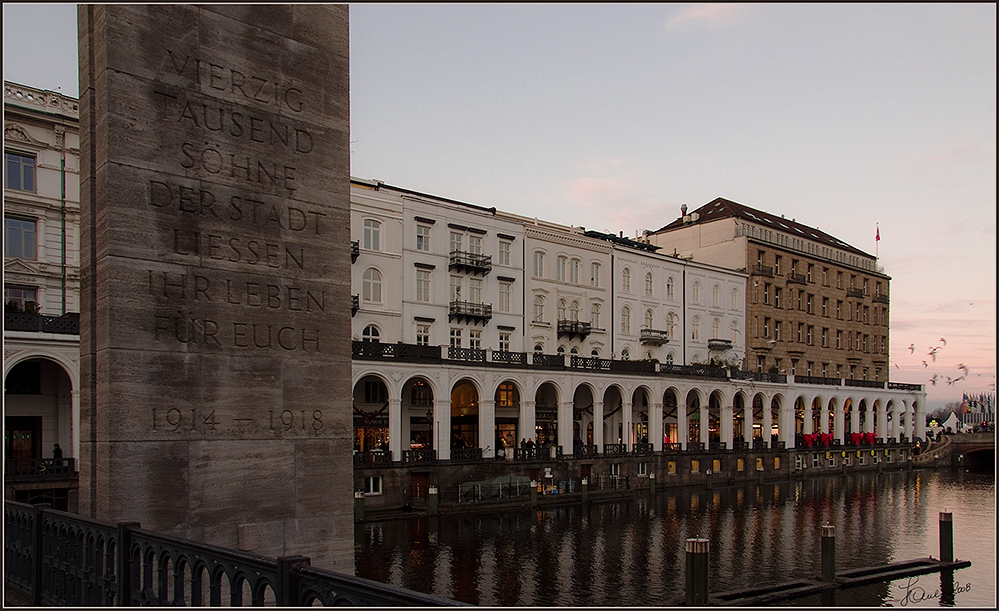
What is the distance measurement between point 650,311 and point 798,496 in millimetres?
21582

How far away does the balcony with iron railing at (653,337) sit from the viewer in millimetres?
72438

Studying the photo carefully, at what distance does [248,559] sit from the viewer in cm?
736

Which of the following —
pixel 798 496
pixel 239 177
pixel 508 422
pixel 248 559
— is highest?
pixel 239 177

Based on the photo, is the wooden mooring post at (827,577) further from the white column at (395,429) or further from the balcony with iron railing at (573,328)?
the balcony with iron railing at (573,328)

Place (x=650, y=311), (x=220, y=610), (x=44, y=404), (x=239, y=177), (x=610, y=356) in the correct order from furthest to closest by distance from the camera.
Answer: (x=650, y=311)
(x=610, y=356)
(x=44, y=404)
(x=239, y=177)
(x=220, y=610)

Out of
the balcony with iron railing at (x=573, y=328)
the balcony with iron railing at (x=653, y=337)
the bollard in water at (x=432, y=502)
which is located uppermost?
the balcony with iron railing at (x=573, y=328)

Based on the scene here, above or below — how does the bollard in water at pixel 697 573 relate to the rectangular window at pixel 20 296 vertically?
below

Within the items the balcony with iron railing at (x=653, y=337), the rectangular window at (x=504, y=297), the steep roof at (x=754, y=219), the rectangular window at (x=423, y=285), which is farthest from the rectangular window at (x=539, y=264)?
the steep roof at (x=754, y=219)

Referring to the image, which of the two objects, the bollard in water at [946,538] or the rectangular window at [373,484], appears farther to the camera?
the rectangular window at [373,484]

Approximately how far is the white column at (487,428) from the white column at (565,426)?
550 cm

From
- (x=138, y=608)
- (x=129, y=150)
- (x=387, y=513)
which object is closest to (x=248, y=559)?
(x=138, y=608)

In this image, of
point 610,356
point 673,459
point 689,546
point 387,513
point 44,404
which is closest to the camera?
point 689,546

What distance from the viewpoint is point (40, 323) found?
36.9 meters

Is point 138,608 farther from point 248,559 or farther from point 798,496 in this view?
point 798,496
